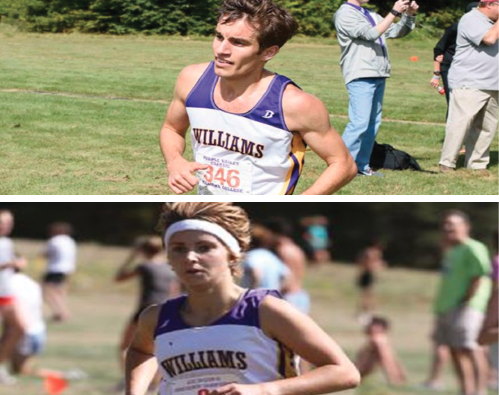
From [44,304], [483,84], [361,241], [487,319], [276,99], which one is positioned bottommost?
[44,304]

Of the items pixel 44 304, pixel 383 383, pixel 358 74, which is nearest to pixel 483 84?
pixel 358 74

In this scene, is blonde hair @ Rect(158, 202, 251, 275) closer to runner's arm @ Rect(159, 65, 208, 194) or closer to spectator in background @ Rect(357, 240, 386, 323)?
runner's arm @ Rect(159, 65, 208, 194)

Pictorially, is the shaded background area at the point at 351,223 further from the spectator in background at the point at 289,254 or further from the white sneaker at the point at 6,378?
the white sneaker at the point at 6,378

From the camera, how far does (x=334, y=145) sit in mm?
4703

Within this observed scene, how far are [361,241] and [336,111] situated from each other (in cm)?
389

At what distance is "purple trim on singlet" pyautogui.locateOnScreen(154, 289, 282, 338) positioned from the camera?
3.37 metres

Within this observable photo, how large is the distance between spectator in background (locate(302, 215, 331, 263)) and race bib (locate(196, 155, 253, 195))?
145 inches

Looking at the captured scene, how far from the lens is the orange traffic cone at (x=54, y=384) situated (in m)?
9.71

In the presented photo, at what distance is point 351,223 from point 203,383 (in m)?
7.36

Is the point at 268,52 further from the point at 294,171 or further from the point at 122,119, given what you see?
the point at 122,119

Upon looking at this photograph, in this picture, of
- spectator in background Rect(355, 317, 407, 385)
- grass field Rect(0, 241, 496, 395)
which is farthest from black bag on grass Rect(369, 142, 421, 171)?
grass field Rect(0, 241, 496, 395)

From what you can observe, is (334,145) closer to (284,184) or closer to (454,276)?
(284,184)

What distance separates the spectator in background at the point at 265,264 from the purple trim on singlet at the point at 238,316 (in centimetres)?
352

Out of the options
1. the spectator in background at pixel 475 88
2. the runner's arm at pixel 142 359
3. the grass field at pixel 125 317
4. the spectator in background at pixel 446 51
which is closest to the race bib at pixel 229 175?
the runner's arm at pixel 142 359
